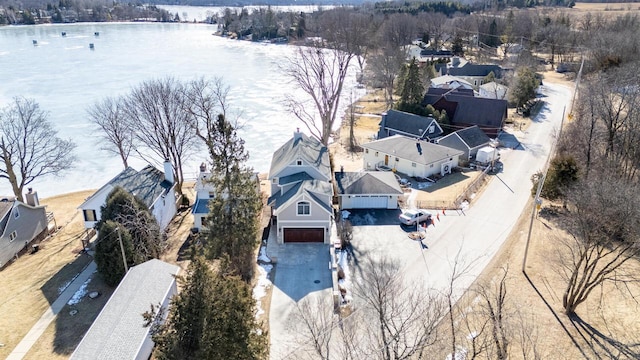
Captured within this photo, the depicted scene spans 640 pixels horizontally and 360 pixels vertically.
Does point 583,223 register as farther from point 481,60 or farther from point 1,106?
point 481,60

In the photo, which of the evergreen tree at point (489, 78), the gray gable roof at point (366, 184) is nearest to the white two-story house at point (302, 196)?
the gray gable roof at point (366, 184)

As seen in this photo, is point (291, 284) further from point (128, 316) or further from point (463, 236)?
point (463, 236)

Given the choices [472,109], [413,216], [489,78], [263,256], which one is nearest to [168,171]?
[263,256]

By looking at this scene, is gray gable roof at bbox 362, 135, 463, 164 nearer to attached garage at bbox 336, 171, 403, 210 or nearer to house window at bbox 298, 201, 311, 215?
attached garage at bbox 336, 171, 403, 210

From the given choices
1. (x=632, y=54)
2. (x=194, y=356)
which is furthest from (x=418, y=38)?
(x=194, y=356)

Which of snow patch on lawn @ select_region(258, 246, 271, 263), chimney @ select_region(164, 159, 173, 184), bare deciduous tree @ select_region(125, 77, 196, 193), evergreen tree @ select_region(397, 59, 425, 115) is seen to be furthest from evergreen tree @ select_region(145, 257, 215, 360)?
evergreen tree @ select_region(397, 59, 425, 115)
